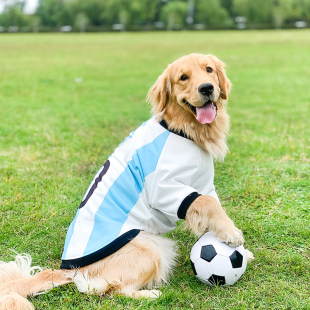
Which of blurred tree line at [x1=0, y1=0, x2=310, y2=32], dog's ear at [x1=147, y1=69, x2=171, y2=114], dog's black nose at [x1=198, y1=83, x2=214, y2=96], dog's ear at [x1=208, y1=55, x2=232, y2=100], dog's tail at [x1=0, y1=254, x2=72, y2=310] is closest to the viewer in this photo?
dog's tail at [x1=0, y1=254, x2=72, y2=310]

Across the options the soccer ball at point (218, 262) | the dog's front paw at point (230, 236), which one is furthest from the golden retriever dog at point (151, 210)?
the soccer ball at point (218, 262)

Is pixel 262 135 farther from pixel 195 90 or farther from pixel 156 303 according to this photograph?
pixel 156 303

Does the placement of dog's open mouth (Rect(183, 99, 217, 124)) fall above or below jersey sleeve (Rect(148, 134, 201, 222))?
above

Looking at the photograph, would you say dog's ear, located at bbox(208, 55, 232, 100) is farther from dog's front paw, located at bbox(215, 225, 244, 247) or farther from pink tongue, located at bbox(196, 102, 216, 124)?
dog's front paw, located at bbox(215, 225, 244, 247)

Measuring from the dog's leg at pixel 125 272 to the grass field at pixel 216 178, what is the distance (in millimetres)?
83

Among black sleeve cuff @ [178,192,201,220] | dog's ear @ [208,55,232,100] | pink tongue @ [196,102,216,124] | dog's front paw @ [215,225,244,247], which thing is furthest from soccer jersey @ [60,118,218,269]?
dog's ear @ [208,55,232,100]

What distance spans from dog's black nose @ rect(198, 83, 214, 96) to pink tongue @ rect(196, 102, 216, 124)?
14 centimetres

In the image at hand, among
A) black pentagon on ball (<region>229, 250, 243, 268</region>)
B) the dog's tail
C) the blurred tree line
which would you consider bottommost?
the dog's tail

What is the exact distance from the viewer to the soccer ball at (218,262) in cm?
300

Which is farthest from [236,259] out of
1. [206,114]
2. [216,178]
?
[216,178]

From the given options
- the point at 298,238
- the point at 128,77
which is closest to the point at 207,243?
the point at 298,238

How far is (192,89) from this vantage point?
3.37 meters

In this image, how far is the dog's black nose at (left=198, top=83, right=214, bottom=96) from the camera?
3273 mm

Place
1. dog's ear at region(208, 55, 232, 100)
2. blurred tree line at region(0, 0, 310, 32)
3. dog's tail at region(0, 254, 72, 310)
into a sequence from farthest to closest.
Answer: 1. blurred tree line at region(0, 0, 310, 32)
2. dog's ear at region(208, 55, 232, 100)
3. dog's tail at region(0, 254, 72, 310)
